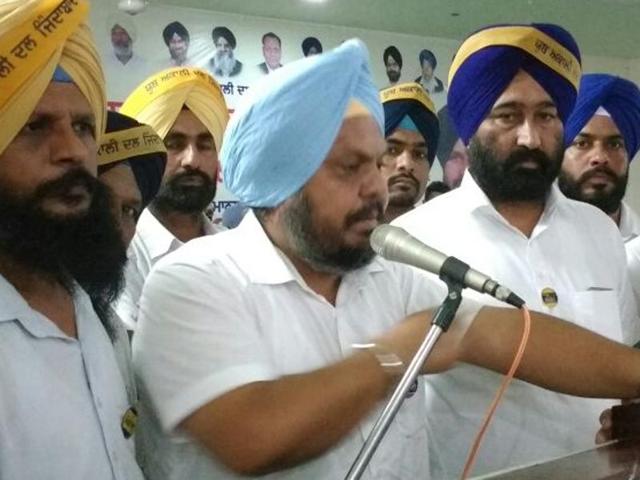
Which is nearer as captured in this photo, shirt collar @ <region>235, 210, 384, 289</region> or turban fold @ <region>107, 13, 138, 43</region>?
shirt collar @ <region>235, 210, 384, 289</region>

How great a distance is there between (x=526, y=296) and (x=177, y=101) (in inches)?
67.8

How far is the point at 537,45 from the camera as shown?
204 cm

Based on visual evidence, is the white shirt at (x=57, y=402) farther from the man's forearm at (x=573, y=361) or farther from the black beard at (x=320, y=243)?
the man's forearm at (x=573, y=361)

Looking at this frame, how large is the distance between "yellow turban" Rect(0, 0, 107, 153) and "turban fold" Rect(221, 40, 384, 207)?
0.29 meters

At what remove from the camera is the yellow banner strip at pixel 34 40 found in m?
1.40

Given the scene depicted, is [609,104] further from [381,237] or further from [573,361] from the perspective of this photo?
[381,237]

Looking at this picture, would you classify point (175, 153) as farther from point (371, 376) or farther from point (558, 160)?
point (371, 376)

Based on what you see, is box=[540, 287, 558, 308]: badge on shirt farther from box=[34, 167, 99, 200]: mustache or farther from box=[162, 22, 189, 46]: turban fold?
box=[162, 22, 189, 46]: turban fold

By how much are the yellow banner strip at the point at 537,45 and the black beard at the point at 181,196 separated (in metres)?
1.26

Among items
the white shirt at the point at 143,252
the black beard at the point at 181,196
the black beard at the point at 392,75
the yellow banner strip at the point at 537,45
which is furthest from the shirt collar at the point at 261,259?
the black beard at the point at 392,75

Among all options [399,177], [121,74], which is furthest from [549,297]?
[121,74]

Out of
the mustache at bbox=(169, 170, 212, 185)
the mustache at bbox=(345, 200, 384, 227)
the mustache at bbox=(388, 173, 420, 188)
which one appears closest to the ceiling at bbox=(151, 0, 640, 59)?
the mustache at bbox=(388, 173, 420, 188)

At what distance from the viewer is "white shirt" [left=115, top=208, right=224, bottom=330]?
248 cm

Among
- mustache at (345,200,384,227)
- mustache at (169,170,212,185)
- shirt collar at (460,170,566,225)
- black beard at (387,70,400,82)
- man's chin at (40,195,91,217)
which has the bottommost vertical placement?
black beard at (387,70,400,82)
